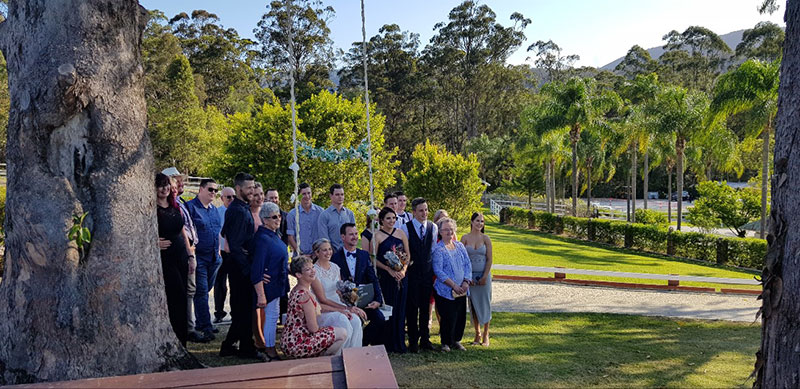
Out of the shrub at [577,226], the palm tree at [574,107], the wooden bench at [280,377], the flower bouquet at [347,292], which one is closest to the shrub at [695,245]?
the shrub at [577,226]

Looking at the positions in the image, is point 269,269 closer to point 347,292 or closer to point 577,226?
point 347,292

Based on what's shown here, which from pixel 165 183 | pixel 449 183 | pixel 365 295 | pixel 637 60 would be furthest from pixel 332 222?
pixel 637 60

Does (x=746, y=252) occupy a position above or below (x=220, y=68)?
below

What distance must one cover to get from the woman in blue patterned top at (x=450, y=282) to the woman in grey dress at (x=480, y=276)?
0.93 ft

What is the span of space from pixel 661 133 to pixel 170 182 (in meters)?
23.1

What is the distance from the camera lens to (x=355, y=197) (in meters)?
18.6

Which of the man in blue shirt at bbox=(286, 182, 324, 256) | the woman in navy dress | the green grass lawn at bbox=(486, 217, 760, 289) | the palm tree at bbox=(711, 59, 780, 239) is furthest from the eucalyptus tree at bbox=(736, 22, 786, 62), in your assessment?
the woman in navy dress

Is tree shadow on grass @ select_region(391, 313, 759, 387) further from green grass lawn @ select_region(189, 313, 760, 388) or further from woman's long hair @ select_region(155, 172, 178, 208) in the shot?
woman's long hair @ select_region(155, 172, 178, 208)

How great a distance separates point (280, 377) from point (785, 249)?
3380mm

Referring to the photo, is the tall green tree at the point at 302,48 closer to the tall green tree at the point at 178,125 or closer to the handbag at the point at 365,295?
the tall green tree at the point at 178,125

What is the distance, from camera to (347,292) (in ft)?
17.3

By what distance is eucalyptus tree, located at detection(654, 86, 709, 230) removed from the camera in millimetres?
23922

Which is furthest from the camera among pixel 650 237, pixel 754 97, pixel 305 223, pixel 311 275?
pixel 650 237

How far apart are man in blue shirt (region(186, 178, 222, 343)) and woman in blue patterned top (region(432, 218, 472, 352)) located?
99.7 inches
